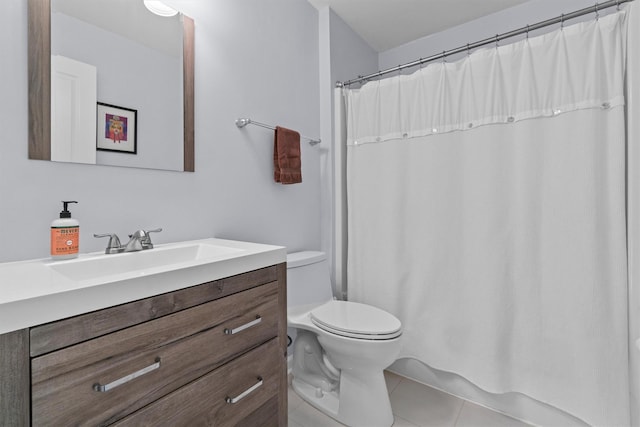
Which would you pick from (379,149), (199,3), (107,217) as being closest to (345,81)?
(379,149)

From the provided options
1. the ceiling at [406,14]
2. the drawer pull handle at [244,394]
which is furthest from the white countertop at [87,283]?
the ceiling at [406,14]

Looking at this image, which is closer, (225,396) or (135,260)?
(225,396)

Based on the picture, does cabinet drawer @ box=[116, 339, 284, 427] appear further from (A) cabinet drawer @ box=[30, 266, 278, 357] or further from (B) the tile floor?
(B) the tile floor

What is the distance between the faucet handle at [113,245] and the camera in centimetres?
103

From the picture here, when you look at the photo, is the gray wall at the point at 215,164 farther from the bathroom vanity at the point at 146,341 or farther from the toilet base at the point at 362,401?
the toilet base at the point at 362,401

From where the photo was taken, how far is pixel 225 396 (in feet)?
2.95

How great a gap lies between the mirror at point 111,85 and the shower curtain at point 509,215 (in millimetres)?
1116

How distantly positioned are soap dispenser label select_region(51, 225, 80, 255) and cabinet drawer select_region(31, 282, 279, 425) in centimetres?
44

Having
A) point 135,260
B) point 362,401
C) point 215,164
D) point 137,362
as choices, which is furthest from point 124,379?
point 362,401

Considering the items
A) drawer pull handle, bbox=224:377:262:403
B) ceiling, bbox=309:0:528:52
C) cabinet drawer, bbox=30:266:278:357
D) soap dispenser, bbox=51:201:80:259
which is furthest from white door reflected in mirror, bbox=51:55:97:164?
ceiling, bbox=309:0:528:52

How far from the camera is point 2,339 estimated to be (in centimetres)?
52

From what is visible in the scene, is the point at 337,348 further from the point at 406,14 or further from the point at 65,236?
the point at 406,14

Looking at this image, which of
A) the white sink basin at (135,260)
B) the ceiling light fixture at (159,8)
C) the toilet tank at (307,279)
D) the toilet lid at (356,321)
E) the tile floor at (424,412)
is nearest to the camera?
the white sink basin at (135,260)

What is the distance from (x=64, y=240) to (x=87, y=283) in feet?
1.31
